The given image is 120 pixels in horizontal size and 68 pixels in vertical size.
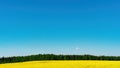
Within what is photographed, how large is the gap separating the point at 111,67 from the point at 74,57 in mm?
58965

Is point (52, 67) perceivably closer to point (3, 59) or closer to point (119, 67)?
point (119, 67)

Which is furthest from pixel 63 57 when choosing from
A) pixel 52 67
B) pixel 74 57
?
pixel 52 67

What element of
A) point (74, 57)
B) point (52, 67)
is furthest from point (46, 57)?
point (52, 67)

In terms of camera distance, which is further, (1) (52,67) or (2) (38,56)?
(2) (38,56)

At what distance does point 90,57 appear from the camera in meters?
98.7

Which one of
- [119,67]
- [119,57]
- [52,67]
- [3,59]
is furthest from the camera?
[3,59]

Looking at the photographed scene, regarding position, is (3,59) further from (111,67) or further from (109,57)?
(111,67)

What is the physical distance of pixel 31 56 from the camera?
326 feet

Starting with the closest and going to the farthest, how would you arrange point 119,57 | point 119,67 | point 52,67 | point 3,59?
1. point 119,67
2. point 52,67
3. point 119,57
4. point 3,59

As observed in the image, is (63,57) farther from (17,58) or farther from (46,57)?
(17,58)

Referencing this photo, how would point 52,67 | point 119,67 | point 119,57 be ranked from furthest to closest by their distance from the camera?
1. point 119,57
2. point 52,67
3. point 119,67

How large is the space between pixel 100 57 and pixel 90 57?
16.2 feet

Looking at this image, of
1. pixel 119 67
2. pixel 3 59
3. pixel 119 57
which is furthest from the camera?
pixel 3 59

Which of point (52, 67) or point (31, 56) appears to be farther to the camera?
point (31, 56)
